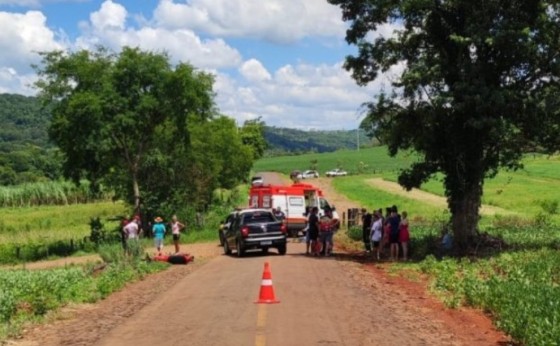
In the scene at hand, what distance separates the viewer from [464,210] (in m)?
23.6

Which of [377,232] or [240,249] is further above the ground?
[377,232]

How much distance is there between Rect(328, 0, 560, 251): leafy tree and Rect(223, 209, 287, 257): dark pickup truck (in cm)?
534

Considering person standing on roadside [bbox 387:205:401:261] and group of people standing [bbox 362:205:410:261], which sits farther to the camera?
group of people standing [bbox 362:205:410:261]

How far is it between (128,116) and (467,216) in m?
20.5

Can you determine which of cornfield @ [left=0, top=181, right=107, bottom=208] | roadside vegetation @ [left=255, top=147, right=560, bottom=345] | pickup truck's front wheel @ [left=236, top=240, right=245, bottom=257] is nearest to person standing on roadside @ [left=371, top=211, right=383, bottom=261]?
roadside vegetation @ [left=255, top=147, right=560, bottom=345]

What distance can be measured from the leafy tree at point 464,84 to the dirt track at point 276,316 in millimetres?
→ 5587

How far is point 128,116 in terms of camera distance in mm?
37781

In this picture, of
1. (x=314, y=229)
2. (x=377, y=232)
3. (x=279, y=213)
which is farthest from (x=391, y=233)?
(x=279, y=213)

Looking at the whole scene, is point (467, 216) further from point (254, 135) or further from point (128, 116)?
point (254, 135)

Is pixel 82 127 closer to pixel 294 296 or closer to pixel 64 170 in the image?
pixel 64 170

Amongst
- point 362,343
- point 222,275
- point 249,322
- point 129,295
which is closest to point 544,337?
point 362,343

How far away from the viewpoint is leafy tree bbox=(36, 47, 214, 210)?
36.9 m

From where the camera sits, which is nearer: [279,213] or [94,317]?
[94,317]

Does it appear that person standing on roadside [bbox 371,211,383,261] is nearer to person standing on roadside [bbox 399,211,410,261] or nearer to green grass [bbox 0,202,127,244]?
person standing on roadside [bbox 399,211,410,261]
